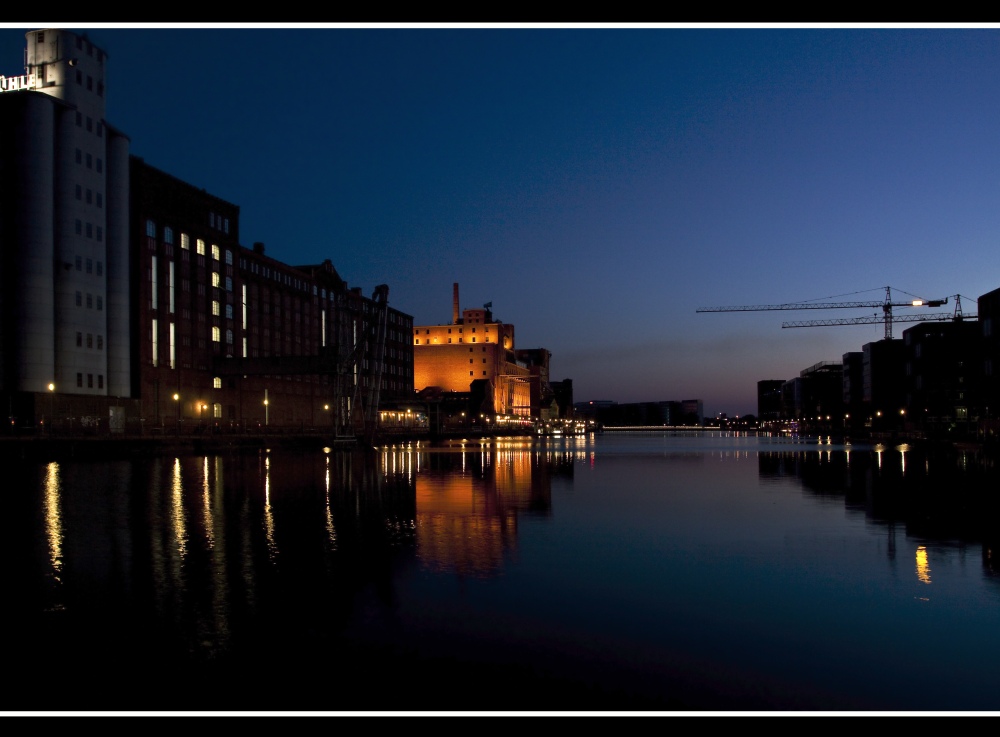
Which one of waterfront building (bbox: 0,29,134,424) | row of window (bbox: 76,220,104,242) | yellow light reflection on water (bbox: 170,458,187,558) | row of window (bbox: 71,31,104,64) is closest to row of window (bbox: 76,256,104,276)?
waterfront building (bbox: 0,29,134,424)

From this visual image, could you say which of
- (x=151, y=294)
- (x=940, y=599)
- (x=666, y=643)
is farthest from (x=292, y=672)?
(x=151, y=294)

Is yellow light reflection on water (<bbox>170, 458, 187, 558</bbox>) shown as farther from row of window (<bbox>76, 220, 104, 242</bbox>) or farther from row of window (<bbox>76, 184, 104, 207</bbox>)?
row of window (<bbox>76, 184, 104, 207</bbox>)

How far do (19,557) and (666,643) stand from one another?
13.2 m

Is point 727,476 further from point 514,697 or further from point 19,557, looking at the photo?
point 514,697

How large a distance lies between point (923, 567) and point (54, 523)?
21.0m

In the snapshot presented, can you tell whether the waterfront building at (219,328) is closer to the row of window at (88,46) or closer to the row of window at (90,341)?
the row of window at (90,341)

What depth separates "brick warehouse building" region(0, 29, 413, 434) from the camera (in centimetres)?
7350

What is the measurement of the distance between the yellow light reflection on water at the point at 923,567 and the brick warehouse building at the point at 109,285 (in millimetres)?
63614

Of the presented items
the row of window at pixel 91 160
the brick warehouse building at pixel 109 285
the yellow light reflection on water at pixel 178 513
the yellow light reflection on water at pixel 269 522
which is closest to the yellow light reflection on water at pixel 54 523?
the yellow light reflection on water at pixel 178 513

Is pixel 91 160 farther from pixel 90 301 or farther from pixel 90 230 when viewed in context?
pixel 90 301

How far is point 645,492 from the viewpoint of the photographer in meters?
34.8

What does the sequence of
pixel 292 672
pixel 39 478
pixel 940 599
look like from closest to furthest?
pixel 292 672, pixel 940 599, pixel 39 478

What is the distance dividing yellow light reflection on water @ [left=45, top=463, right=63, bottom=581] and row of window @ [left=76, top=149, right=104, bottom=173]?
160 feet

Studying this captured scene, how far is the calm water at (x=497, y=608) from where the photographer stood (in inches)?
347
